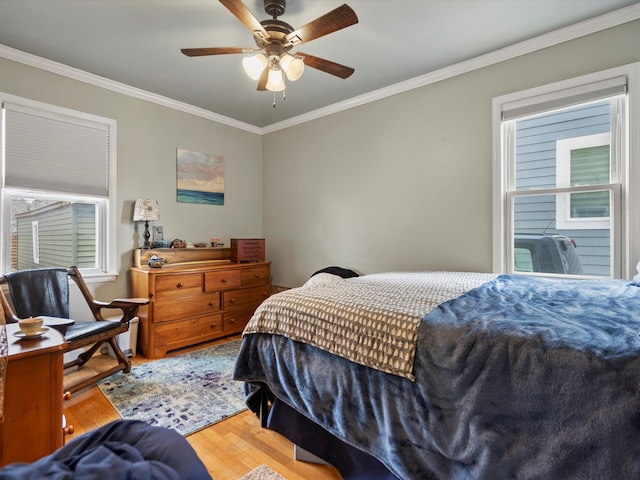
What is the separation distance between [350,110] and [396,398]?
3129mm

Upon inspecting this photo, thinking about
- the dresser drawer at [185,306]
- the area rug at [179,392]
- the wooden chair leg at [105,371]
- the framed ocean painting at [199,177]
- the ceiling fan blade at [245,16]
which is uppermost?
the ceiling fan blade at [245,16]

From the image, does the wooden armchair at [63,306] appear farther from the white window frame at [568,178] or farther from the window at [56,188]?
the white window frame at [568,178]

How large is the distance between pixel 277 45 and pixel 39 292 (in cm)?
252

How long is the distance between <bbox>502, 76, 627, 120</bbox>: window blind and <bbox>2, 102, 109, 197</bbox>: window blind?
364 centimetres

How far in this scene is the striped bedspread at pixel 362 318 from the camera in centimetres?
124

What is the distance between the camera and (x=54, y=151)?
2857 mm

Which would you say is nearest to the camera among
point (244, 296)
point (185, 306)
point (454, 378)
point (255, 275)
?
point (454, 378)

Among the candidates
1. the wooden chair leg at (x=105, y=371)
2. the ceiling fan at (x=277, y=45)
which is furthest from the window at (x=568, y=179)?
the wooden chair leg at (x=105, y=371)

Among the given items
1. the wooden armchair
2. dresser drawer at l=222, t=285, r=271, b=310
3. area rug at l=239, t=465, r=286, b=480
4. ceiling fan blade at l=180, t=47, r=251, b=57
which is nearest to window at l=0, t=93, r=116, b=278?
the wooden armchair

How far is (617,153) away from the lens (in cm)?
→ 230

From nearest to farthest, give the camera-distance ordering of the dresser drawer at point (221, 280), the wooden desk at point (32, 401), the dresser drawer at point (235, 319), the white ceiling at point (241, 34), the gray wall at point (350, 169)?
1. the wooden desk at point (32, 401)
2. the white ceiling at point (241, 34)
3. the gray wall at point (350, 169)
4. the dresser drawer at point (221, 280)
5. the dresser drawer at point (235, 319)

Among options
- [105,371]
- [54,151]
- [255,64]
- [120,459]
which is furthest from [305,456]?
[54,151]

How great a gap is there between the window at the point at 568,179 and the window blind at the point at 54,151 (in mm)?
3585

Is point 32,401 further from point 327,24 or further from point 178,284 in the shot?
point 327,24
